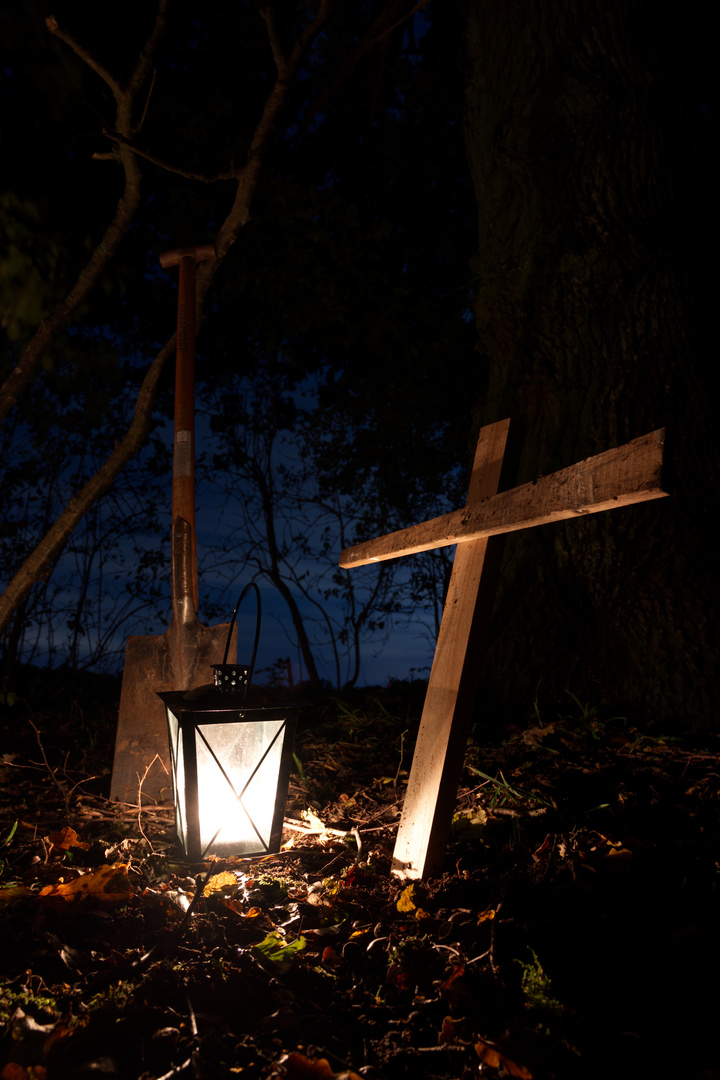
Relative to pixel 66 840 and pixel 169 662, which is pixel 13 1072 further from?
pixel 169 662

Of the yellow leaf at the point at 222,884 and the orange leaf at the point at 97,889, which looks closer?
the orange leaf at the point at 97,889

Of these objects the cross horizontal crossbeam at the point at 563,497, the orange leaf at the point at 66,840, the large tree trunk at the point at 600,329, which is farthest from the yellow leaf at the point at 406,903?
the large tree trunk at the point at 600,329

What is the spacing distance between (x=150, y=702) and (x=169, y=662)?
190mm

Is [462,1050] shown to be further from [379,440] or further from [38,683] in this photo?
[379,440]

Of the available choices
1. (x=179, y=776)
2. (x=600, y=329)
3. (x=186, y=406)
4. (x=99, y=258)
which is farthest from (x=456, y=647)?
(x=99, y=258)

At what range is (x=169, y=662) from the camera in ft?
8.80

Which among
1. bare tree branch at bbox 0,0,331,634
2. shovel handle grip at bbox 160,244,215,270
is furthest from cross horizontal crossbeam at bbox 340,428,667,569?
shovel handle grip at bbox 160,244,215,270

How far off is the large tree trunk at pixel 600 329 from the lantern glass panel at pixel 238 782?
5.14 ft

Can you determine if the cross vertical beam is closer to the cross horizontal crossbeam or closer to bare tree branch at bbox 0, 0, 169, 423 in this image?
the cross horizontal crossbeam

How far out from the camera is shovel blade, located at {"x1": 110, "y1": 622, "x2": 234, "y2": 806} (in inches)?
99.4

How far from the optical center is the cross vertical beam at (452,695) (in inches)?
67.5

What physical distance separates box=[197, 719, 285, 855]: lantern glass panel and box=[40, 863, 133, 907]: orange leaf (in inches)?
9.9

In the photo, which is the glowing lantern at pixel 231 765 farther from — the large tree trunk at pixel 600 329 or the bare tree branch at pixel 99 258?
the bare tree branch at pixel 99 258

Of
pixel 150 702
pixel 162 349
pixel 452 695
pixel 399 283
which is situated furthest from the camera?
pixel 399 283
